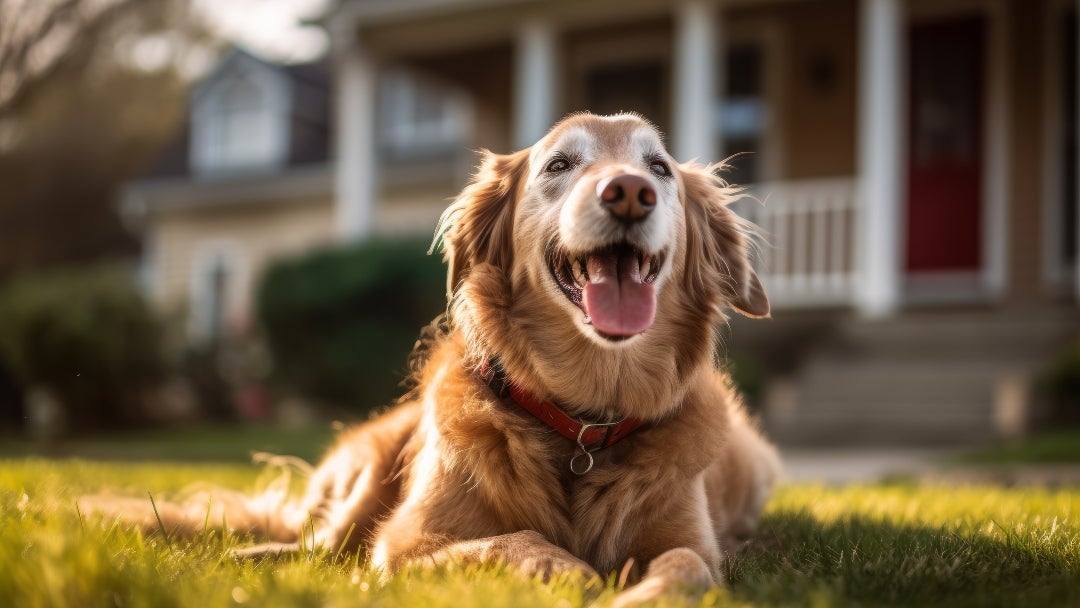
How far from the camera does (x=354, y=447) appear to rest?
10.9 ft

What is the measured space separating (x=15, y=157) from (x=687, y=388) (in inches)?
988

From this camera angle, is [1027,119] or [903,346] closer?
[903,346]

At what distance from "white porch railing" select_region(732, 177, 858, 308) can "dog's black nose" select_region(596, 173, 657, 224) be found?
712 centimetres

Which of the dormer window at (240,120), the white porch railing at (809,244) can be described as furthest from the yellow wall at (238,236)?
the white porch railing at (809,244)

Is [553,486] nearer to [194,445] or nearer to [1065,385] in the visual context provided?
[1065,385]

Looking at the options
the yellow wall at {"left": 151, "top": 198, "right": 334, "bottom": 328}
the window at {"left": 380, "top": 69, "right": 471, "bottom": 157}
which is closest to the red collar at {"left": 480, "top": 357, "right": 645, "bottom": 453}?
the window at {"left": 380, "top": 69, "right": 471, "bottom": 157}

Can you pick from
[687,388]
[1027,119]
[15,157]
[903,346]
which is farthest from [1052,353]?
[15,157]

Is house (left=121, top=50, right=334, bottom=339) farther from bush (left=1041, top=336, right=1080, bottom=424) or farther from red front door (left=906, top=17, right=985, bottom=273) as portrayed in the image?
bush (left=1041, top=336, right=1080, bottom=424)

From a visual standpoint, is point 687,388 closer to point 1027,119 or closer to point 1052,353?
point 1052,353

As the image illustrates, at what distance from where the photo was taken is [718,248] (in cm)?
321

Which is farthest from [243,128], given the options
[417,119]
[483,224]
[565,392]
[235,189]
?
Answer: [565,392]

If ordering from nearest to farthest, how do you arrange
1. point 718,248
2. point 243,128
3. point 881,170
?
1. point 718,248
2. point 881,170
3. point 243,128

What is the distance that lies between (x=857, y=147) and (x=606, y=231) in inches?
351

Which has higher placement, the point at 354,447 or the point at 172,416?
the point at 354,447
